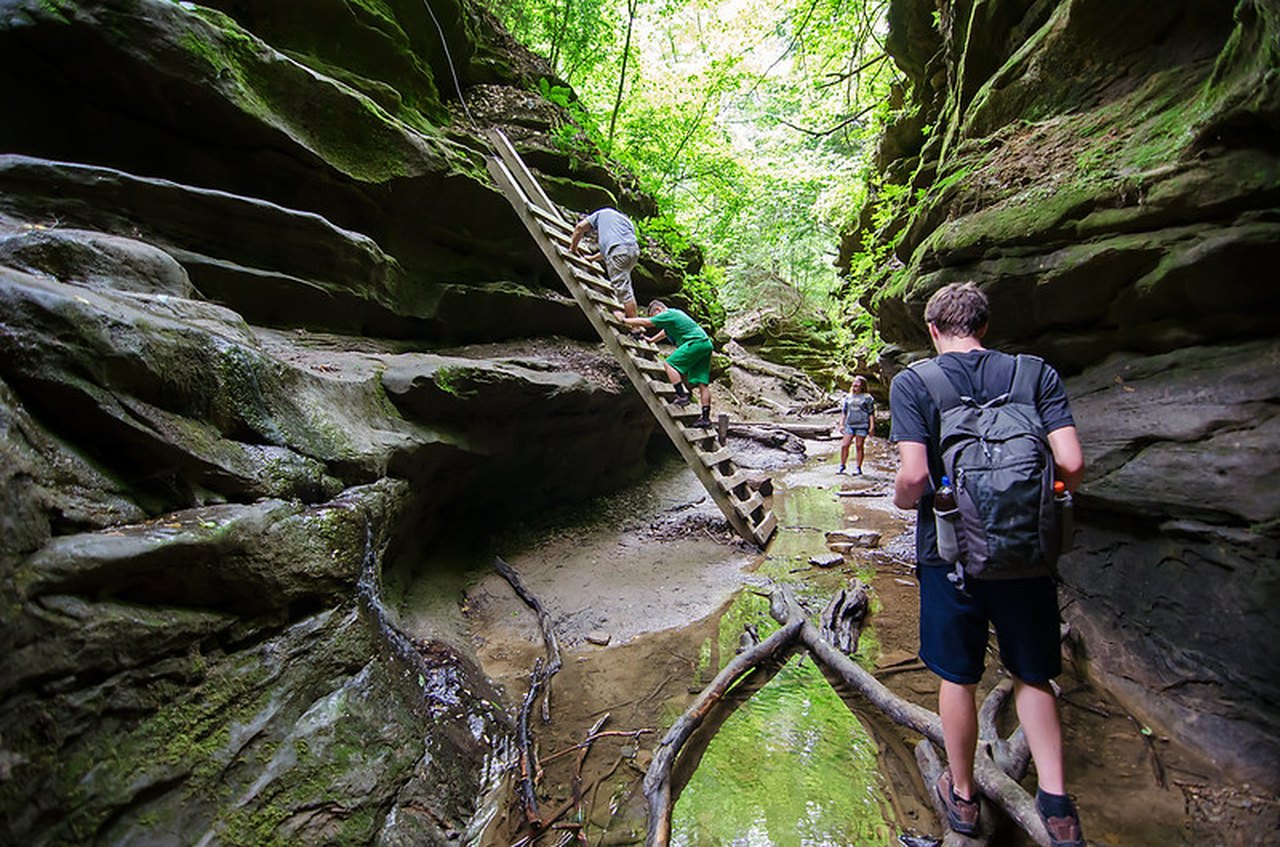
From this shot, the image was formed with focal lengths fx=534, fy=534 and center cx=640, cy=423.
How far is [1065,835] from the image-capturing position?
79.7 inches

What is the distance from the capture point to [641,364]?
6914 millimetres

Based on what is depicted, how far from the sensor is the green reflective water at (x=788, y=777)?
104 inches

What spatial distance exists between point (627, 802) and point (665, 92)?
14971 mm

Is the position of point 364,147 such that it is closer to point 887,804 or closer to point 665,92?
point 887,804

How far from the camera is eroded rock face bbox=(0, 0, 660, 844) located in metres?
2.00

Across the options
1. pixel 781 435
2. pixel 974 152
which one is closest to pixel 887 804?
pixel 974 152

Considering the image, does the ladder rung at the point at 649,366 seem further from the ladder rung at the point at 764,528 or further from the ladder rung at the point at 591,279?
the ladder rung at the point at 764,528

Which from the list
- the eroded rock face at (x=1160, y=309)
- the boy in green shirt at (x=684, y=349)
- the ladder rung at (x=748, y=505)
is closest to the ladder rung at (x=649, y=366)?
the boy in green shirt at (x=684, y=349)

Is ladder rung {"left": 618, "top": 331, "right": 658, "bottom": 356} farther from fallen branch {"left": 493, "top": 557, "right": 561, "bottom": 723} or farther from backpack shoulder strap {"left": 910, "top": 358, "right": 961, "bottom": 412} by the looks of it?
backpack shoulder strap {"left": 910, "top": 358, "right": 961, "bottom": 412}

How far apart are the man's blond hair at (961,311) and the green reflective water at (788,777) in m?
2.43

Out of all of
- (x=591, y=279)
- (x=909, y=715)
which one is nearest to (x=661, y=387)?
(x=591, y=279)

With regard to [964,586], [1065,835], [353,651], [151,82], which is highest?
[151,82]

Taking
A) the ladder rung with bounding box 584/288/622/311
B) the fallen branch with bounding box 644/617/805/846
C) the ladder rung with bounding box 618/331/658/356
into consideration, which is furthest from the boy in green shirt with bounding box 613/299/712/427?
the fallen branch with bounding box 644/617/805/846

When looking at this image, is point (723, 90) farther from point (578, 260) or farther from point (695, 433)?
point (695, 433)
